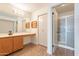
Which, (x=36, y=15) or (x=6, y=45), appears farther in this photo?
(x=36, y=15)

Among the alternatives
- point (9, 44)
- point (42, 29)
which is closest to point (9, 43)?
point (9, 44)

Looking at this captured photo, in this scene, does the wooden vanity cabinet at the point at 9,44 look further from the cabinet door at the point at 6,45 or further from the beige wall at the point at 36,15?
the beige wall at the point at 36,15

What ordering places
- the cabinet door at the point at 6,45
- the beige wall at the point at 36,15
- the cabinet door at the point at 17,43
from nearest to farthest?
the cabinet door at the point at 6,45, the cabinet door at the point at 17,43, the beige wall at the point at 36,15

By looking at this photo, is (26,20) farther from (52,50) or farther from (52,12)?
(52,50)

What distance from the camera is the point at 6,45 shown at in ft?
6.95

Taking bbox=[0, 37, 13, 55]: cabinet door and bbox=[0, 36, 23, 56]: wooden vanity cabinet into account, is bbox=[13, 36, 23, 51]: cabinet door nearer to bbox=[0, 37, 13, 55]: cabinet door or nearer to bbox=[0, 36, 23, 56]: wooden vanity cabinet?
bbox=[0, 36, 23, 56]: wooden vanity cabinet

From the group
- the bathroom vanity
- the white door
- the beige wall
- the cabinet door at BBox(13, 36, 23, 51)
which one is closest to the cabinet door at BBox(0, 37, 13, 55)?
the bathroom vanity

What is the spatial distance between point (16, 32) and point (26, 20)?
2.07 feet

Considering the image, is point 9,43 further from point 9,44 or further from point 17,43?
point 17,43

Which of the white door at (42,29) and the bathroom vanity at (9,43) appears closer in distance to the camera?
the bathroom vanity at (9,43)

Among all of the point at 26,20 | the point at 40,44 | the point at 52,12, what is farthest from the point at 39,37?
the point at 52,12

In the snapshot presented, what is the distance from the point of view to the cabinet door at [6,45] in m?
2.00

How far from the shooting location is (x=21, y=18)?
273 centimetres

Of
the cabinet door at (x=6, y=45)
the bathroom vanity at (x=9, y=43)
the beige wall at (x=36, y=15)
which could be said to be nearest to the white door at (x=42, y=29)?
the beige wall at (x=36, y=15)
